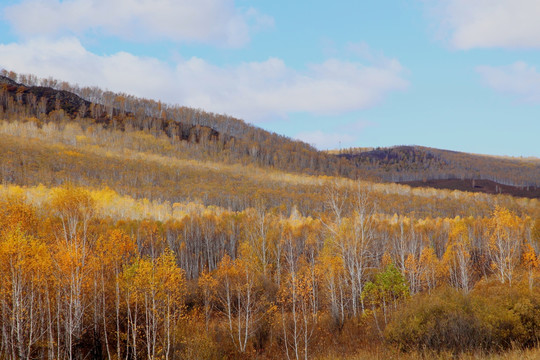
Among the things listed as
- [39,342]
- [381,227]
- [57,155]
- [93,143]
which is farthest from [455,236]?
[93,143]

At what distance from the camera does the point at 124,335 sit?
2919 cm

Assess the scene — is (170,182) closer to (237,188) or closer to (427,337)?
(237,188)

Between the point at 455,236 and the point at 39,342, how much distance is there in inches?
3025

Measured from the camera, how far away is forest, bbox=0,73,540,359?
906 inches

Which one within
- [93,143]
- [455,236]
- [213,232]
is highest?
[93,143]

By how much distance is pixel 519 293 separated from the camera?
77.8ft

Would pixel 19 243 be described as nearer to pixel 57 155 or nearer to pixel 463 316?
pixel 463 316

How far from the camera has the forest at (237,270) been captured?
23.0 metres

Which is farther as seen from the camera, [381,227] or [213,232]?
[381,227]

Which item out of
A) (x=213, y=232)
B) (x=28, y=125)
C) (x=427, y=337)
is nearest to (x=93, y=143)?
(x=28, y=125)

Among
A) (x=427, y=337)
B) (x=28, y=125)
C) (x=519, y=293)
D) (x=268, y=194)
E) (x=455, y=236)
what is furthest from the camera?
(x=28, y=125)

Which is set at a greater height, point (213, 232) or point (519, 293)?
point (519, 293)

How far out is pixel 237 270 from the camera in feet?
143

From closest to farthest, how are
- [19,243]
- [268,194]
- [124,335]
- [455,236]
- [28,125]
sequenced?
[19,243]
[124,335]
[455,236]
[268,194]
[28,125]
